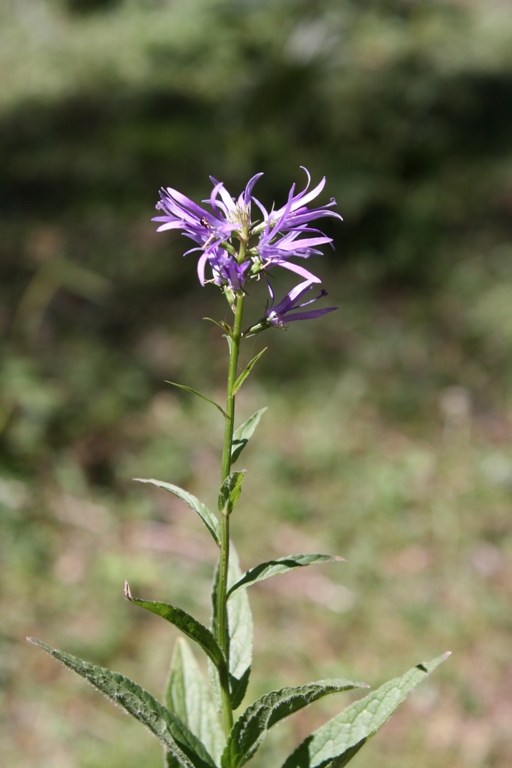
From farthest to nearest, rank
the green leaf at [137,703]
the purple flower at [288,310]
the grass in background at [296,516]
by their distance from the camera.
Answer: the grass in background at [296,516], the purple flower at [288,310], the green leaf at [137,703]

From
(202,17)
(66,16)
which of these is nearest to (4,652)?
(202,17)

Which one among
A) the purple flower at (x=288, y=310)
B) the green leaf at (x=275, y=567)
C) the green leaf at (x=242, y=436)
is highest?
the purple flower at (x=288, y=310)

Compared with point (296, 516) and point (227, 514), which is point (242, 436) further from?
point (296, 516)

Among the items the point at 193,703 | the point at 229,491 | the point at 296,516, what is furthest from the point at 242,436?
the point at 296,516

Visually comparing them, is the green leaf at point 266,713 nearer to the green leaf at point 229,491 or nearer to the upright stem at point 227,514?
the upright stem at point 227,514

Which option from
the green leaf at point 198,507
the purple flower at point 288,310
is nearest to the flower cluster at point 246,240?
the purple flower at point 288,310

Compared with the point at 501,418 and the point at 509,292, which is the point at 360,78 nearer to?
the point at 509,292
